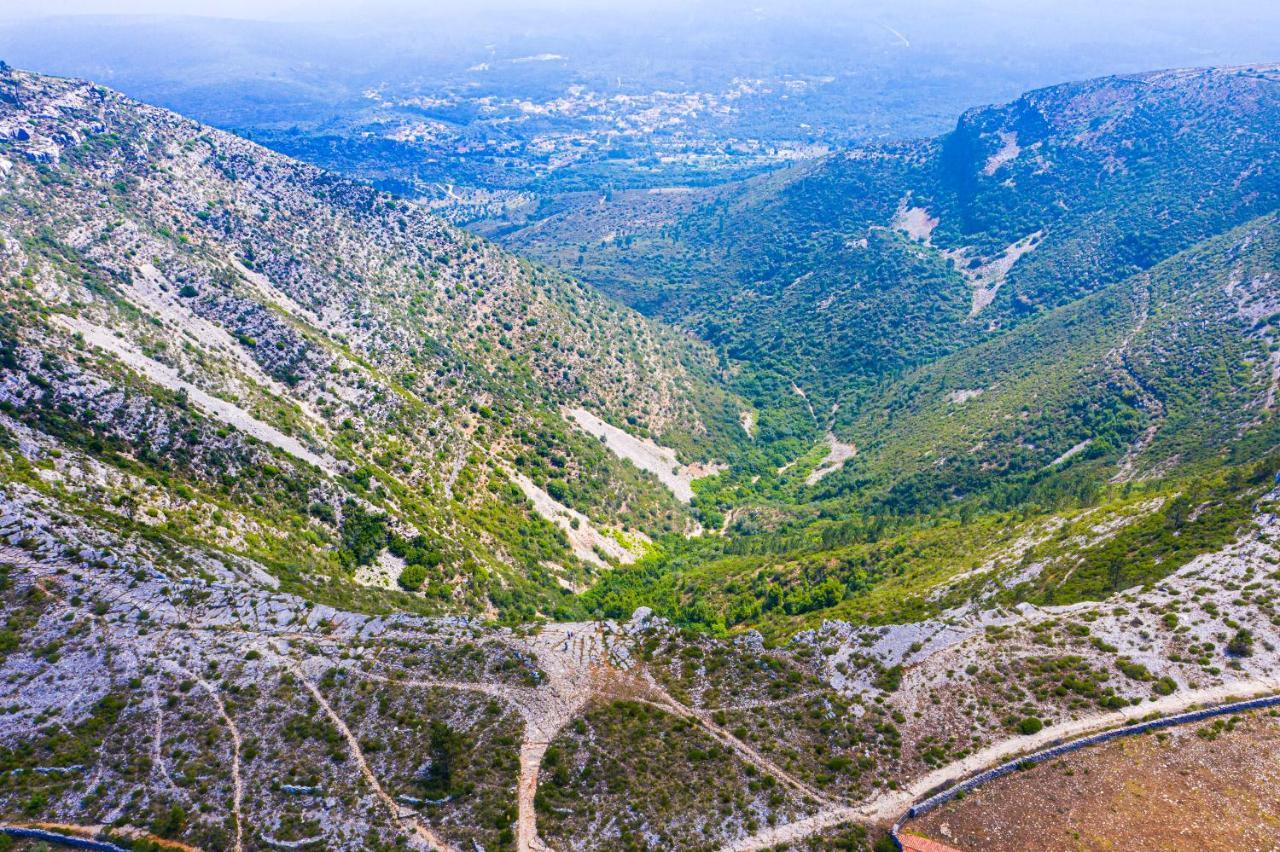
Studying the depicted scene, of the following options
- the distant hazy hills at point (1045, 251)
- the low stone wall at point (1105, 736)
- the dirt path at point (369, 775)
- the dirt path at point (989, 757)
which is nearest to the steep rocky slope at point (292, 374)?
the dirt path at point (369, 775)

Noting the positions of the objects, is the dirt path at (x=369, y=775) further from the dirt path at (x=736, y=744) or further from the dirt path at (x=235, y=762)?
the dirt path at (x=736, y=744)

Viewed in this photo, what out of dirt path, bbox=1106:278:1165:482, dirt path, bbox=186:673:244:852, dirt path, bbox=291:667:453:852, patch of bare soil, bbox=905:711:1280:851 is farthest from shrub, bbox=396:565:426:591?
dirt path, bbox=1106:278:1165:482

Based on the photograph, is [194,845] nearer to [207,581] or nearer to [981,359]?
[207,581]

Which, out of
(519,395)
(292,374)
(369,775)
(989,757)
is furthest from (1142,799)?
(519,395)

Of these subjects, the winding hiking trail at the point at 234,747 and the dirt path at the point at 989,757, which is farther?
the dirt path at the point at 989,757

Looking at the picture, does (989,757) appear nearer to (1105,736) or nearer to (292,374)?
(1105,736)
